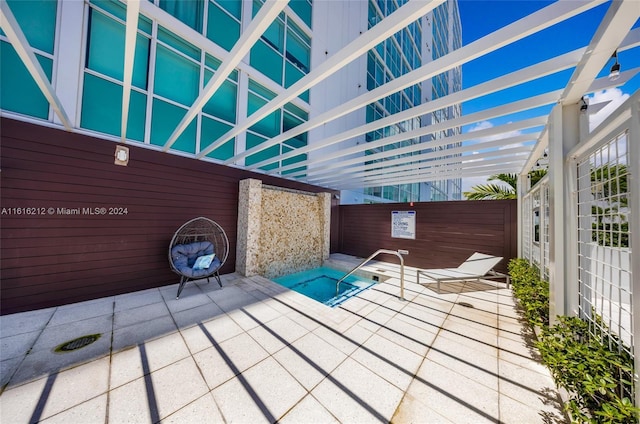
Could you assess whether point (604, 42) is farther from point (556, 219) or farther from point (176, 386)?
point (176, 386)

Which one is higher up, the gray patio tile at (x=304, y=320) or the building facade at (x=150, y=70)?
the building facade at (x=150, y=70)

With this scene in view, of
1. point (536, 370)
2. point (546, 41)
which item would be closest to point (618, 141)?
point (546, 41)

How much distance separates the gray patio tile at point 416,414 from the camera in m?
1.60

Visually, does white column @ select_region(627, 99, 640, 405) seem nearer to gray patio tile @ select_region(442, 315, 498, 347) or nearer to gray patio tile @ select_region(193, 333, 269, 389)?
gray patio tile @ select_region(442, 315, 498, 347)

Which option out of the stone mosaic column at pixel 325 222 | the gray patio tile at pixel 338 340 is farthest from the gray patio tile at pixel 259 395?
the stone mosaic column at pixel 325 222

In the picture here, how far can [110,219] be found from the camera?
3795 millimetres

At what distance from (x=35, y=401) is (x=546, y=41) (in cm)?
535

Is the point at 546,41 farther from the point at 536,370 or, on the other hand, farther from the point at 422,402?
the point at 422,402

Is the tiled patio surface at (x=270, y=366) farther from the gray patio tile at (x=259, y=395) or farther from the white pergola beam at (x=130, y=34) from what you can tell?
the white pergola beam at (x=130, y=34)

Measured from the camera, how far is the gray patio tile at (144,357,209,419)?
5.54 ft

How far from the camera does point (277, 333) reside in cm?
269

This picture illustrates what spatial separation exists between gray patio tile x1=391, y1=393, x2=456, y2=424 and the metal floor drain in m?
3.21

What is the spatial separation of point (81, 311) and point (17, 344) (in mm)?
855

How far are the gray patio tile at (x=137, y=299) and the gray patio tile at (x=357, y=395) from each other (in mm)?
3223
